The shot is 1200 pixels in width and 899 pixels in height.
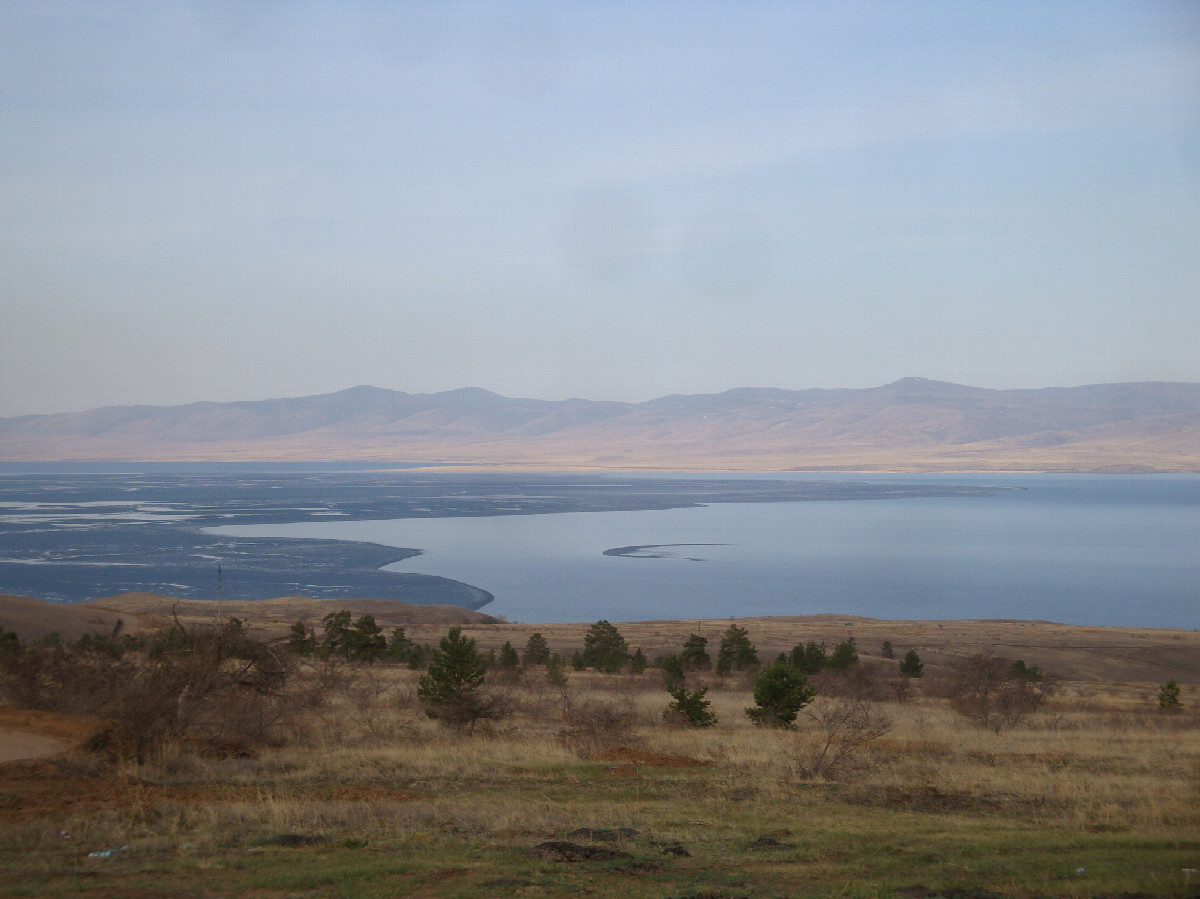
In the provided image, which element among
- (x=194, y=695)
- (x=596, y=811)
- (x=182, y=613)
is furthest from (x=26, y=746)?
(x=182, y=613)

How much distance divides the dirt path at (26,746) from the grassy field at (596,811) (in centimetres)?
22

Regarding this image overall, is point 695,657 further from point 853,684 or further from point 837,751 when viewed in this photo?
point 837,751

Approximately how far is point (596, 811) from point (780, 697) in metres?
7.36

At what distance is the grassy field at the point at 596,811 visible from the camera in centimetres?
653

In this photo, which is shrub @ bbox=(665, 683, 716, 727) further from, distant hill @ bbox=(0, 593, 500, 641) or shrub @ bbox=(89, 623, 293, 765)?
distant hill @ bbox=(0, 593, 500, 641)

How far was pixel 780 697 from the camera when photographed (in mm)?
15641

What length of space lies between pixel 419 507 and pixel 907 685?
344ft

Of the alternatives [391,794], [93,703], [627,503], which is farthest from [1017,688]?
[627,503]

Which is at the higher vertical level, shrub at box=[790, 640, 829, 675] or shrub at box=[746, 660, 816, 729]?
shrub at box=[746, 660, 816, 729]

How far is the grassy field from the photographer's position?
6527 mm

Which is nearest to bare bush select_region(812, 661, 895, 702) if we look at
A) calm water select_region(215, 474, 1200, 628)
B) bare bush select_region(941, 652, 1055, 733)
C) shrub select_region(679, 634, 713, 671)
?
bare bush select_region(941, 652, 1055, 733)

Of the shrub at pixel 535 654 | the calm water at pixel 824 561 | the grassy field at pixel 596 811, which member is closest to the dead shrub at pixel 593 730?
the grassy field at pixel 596 811

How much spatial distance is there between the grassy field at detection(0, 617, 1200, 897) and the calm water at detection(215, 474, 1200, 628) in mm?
39148

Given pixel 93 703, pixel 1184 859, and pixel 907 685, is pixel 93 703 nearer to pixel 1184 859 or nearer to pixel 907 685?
pixel 1184 859
